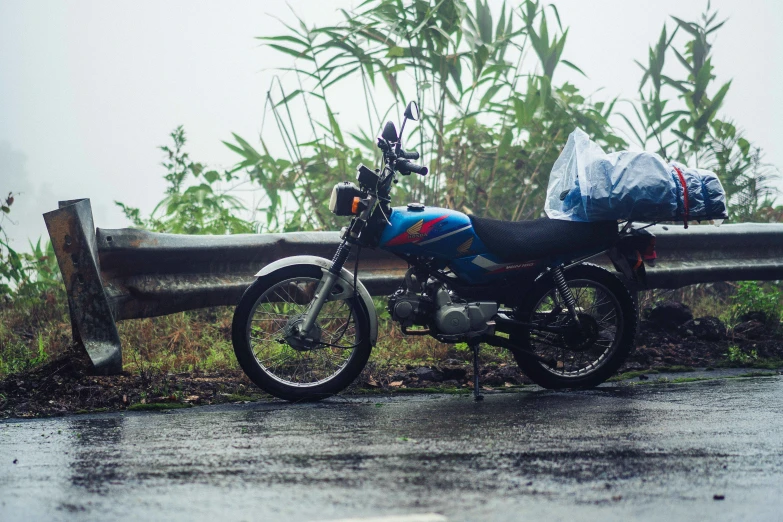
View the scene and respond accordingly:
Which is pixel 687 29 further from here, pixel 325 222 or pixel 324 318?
pixel 324 318

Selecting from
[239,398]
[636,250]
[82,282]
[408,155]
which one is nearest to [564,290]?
[636,250]

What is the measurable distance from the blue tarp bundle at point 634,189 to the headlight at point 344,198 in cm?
134

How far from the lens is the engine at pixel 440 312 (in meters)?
5.56

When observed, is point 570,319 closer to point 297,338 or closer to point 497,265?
point 497,265

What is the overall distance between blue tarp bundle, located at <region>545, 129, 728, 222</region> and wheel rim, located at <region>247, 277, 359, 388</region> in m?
1.59

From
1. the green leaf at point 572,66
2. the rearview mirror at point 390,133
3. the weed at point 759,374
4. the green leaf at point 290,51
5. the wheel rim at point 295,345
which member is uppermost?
the green leaf at point 290,51

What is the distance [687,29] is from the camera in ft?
30.0

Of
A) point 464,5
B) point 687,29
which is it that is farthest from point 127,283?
point 687,29

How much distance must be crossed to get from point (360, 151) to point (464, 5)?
173 centimetres

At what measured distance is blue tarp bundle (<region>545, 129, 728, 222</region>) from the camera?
5.49m

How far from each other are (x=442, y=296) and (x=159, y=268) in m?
1.92

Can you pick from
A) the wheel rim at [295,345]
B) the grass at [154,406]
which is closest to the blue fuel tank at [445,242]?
the wheel rim at [295,345]

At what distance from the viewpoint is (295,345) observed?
5.44 meters

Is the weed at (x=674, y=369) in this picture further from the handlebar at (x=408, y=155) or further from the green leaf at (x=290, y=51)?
the green leaf at (x=290, y=51)
